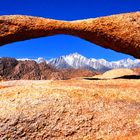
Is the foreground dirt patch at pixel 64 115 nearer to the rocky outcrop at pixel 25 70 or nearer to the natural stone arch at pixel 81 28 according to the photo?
the natural stone arch at pixel 81 28

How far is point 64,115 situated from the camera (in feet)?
49.7

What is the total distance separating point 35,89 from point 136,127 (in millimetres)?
4450

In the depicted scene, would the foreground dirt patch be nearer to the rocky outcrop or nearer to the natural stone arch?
the natural stone arch

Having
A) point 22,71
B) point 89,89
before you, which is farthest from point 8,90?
point 22,71

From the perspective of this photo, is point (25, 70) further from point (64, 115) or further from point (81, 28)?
point (64, 115)

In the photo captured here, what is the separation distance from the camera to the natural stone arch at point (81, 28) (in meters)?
21.7

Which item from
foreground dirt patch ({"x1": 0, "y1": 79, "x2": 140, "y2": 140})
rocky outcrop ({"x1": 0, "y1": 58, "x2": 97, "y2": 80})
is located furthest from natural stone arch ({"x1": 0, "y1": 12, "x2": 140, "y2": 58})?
rocky outcrop ({"x1": 0, "y1": 58, "x2": 97, "y2": 80})

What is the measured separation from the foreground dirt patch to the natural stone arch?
6.14 m

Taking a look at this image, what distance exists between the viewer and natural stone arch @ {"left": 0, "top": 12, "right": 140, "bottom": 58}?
2170cm

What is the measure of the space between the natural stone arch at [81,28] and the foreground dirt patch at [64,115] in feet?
20.2

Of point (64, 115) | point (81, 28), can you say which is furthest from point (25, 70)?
point (64, 115)

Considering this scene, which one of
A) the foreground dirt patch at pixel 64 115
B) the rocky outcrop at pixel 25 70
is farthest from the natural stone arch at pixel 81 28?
the rocky outcrop at pixel 25 70

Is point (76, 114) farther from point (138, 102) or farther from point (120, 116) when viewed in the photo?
point (138, 102)

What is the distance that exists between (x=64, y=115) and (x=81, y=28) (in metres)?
7.99
